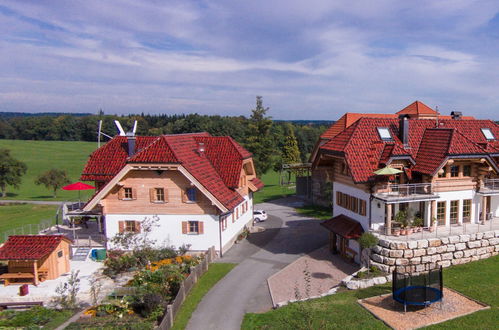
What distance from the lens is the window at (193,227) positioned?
25.6m

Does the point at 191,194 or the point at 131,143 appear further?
the point at 131,143

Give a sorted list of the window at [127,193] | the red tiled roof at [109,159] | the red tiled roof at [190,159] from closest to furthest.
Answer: the red tiled roof at [190,159] → the window at [127,193] → the red tiled roof at [109,159]

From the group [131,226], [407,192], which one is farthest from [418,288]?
[131,226]

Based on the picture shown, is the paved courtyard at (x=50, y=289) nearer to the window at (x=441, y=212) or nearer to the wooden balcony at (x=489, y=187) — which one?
the window at (x=441, y=212)

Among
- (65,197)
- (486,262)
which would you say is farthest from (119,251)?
(65,197)

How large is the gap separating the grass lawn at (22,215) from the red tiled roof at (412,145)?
1126 inches

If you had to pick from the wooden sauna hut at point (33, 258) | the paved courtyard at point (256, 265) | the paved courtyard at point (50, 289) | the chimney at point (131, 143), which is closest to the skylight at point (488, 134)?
the paved courtyard at point (256, 265)

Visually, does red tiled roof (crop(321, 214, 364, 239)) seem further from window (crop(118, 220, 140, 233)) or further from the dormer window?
window (crop(118, 220, 140, 233))

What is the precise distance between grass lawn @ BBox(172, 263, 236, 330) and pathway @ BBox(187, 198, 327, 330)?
0.28 m

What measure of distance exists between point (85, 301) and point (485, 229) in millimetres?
23944

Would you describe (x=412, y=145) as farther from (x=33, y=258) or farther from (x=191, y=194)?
(x=33, y=258)

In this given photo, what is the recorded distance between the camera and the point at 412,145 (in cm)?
2523

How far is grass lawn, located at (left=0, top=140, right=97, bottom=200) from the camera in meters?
61.5

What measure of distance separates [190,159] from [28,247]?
11251 millimetres
